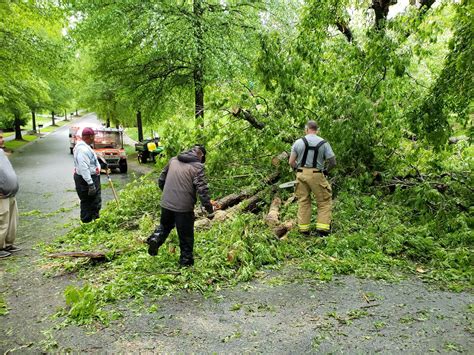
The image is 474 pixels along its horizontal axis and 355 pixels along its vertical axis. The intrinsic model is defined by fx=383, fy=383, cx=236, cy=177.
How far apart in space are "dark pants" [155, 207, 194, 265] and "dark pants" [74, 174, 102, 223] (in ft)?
8.12

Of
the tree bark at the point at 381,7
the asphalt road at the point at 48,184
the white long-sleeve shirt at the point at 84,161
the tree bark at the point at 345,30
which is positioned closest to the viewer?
the white long-sleeve shirt at the point at 84,161

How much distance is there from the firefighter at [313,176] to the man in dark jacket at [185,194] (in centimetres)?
181

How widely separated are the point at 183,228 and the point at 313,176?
233cm

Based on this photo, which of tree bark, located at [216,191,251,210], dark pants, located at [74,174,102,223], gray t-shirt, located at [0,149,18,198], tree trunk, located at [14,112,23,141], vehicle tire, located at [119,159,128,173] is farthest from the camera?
tree trunk, located at [14,112,23,141]

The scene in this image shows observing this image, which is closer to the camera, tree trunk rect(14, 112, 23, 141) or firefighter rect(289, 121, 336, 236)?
firefighter rect(289, 121, 336, 236)

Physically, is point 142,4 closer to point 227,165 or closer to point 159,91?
point 159,91

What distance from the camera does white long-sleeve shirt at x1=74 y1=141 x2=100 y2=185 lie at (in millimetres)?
6703

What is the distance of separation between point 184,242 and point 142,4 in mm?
8570

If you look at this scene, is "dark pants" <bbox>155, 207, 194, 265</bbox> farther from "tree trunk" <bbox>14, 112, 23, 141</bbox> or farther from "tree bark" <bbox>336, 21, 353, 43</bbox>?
"tree trunk" <bbox>14, 112, 23, 141</bbox>

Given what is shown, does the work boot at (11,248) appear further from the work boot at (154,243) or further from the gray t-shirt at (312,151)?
the gray t-shirt at (312,151)

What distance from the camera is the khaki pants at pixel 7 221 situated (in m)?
6.00

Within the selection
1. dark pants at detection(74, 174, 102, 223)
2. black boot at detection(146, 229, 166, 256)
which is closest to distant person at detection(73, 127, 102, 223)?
dark pants at detection(74, 174, 102, 223)

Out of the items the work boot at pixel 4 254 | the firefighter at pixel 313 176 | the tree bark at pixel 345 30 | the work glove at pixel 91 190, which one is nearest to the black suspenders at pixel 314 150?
the firefighter at pixel 313 176

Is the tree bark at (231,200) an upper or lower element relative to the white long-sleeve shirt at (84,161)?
lower
